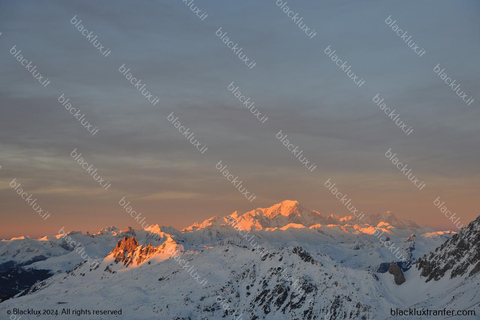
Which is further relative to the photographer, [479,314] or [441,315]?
[441,315]

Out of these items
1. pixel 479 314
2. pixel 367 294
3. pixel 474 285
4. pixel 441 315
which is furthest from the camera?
pixel 367 294

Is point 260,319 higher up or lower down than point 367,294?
higher up

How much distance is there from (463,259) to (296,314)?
68518 millimetres

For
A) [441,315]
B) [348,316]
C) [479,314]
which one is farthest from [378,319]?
[479,314]

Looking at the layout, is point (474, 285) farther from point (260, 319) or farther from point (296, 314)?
point (260, 319)

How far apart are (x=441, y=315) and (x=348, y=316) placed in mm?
41801

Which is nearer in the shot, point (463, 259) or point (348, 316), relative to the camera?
point (348, 316)

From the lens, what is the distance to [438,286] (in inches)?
7525

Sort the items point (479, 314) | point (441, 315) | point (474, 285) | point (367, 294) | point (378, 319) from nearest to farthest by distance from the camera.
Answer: point (479, 314)
point (441, 315)
point (474, 285)
point (378, 319)
point (367, 294)

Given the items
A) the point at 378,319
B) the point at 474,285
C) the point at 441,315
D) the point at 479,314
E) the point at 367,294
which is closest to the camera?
the point at 479,314

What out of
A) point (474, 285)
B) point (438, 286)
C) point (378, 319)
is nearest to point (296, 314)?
point (378, 319)

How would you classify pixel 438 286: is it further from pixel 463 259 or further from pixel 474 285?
pixel 474 285

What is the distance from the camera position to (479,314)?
432 ft

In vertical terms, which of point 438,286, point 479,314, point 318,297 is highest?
point 318,297
